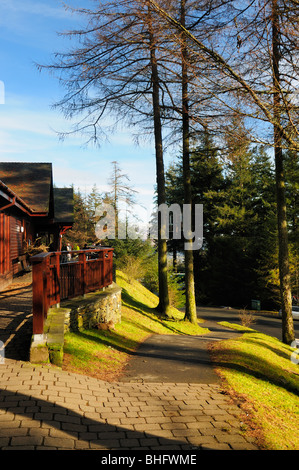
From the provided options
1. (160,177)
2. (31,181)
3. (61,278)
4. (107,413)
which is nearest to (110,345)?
(61,278)

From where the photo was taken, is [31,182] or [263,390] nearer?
[263,390]

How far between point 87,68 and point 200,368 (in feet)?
31.2

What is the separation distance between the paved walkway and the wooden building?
7551mm

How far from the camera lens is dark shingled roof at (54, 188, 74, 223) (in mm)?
26844

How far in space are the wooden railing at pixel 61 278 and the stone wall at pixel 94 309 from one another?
0.67ft

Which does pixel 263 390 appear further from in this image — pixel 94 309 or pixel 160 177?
pixel 160 177

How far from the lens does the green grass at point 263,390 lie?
161 inches

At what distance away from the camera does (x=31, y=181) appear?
20.3 m

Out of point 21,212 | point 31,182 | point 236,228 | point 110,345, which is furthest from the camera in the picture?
point 236,228

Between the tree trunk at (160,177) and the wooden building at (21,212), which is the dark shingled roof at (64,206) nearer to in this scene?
the wooden building at (21,212)

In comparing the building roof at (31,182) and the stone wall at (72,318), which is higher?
the building roof at (31,182)

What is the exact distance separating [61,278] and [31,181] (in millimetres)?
14068

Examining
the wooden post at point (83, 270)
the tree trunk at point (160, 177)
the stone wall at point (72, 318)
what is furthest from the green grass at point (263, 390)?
the tree trunk at point (160, 177)

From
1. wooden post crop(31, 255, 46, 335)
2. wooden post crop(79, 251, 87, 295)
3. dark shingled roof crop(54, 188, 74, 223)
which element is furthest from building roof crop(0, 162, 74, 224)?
wooden post crop(31, 255, 46, 335)
